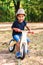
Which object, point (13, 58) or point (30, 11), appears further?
point (30, 11)

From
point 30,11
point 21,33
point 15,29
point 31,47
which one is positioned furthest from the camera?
point 30,11

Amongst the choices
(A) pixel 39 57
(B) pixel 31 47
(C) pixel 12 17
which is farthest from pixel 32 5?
(A) pixel 39 57

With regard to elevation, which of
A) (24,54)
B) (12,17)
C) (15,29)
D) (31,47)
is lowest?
(12,17)

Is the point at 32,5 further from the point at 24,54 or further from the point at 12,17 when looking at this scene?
the point at 24,54

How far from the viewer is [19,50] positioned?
668 cm

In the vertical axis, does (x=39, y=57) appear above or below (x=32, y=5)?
above

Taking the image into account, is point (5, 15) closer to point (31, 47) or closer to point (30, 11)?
point (30, 11)

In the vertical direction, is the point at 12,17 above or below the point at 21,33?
below

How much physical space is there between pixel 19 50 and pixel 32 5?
55.6 feet

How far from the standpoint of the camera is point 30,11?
23.3 meters

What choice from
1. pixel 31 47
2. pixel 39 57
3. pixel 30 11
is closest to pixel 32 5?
pixel 30 11

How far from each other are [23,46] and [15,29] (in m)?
0.48

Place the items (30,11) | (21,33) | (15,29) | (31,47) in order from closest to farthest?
(15,29) < (21,33) < (31,47) < (30,11)

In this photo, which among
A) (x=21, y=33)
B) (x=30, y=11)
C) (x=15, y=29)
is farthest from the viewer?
(x=30, y=11)
